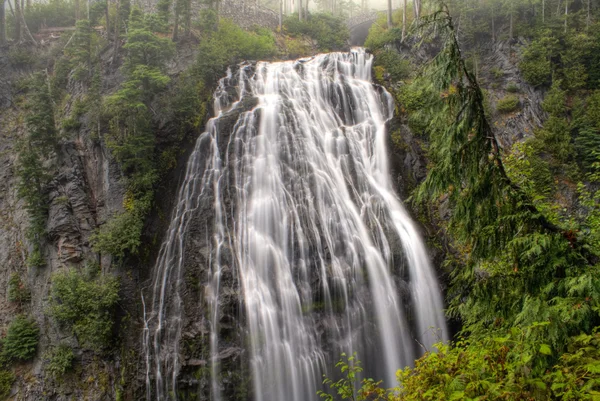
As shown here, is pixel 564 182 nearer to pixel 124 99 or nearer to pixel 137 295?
pixel 137 295

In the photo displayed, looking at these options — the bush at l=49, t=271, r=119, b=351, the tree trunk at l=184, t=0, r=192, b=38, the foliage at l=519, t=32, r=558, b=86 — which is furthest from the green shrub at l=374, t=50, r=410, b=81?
the bush at l=49, t=271, r=119, b=351

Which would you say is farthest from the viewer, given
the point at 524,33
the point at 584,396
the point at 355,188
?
the point at 524,33

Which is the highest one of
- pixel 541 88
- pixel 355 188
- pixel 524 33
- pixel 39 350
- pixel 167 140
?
pixel 524 33

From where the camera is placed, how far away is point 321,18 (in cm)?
3300

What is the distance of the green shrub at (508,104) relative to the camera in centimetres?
2042

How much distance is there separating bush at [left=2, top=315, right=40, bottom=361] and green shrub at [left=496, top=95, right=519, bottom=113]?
2426cm

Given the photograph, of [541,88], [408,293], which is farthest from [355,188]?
[541,88]

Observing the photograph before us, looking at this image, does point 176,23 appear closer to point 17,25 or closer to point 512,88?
point 17,25

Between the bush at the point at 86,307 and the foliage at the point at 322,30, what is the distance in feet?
78.1

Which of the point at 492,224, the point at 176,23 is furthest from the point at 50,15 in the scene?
the point at 492,224

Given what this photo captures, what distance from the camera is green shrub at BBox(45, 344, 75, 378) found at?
40.1 ft

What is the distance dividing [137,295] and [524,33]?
2675 cm

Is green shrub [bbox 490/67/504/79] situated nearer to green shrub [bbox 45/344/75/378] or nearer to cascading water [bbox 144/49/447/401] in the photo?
cascading water [bbox 144/49/447/401]

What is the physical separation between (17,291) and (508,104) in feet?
82.9
